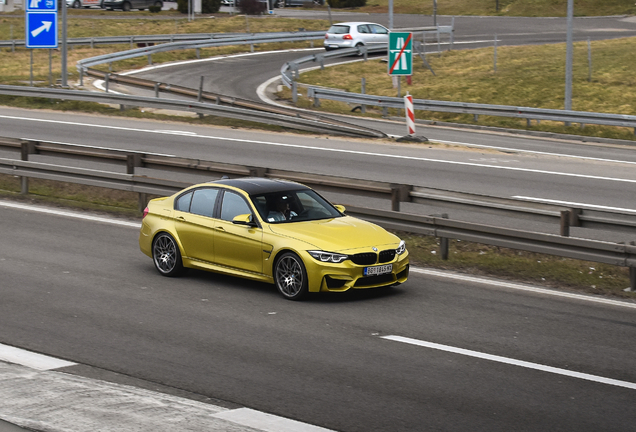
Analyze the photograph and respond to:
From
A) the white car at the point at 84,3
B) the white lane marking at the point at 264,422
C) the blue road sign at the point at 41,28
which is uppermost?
the white car at the point at 84,3

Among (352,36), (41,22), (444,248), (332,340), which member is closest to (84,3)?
(352,36)

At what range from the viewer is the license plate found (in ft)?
32.3

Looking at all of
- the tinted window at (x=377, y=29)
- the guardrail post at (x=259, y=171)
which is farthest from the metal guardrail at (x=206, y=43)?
the guardrail post at (x=259, y=171)

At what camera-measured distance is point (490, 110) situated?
3084cm

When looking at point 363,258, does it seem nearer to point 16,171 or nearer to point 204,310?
point 204,310

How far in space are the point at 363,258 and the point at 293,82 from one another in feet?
83.1

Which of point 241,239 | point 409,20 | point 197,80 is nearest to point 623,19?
point 409,20

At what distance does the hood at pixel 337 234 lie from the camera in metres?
9.83

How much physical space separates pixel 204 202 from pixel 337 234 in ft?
6.39

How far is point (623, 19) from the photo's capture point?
6531 cm

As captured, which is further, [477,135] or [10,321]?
[477,135]

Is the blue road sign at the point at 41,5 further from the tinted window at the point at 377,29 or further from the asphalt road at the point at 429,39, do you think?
the tinted window at the point at 377,29

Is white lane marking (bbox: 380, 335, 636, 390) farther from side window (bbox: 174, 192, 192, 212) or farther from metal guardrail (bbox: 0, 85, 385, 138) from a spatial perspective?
metal guardrail (bbox: 0, 85, 385, 138)

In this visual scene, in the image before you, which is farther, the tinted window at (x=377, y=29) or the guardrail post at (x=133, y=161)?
the tinted window at (x=377, y=29)
